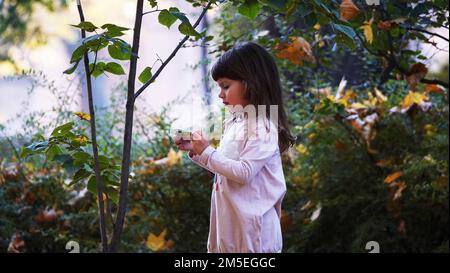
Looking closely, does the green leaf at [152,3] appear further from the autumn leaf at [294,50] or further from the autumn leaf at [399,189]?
the autumn leaf at [399,189]

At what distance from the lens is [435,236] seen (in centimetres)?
282

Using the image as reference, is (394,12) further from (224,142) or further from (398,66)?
(224,142)

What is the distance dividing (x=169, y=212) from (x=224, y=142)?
1300 mm

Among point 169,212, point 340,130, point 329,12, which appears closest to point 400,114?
point 340,130

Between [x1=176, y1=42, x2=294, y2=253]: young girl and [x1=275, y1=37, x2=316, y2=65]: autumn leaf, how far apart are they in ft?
1.26

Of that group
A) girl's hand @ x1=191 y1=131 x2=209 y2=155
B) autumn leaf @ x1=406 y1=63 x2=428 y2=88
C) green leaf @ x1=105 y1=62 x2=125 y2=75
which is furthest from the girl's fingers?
autumn leaf @ x1=406 y1=63 x2=428 y2=88

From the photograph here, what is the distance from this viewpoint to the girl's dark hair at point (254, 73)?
5.65 ft

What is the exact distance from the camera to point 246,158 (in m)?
1.57

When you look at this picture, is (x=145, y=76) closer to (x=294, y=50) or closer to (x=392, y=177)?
(x=294, y=50)

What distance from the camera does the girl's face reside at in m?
1.70

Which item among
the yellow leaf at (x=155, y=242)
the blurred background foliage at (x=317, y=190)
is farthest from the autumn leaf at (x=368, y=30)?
the yellow leaf at (x=155, y=242)

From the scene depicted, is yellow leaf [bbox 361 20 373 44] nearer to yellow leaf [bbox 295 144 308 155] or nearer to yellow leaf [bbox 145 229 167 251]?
yellow leaf [bbox 295 144 308 155]

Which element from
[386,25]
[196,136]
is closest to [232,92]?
[196,136]

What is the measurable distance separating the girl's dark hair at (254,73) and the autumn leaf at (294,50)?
37 centimetres
